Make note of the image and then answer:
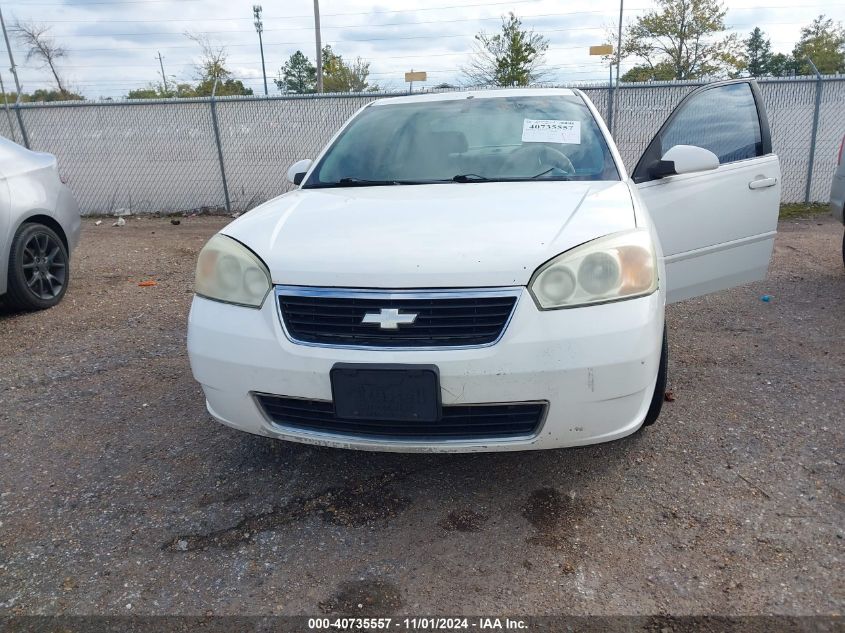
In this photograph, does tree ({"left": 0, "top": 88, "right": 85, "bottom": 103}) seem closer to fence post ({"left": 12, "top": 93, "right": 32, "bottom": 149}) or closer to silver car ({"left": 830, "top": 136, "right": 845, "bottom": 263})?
fence post ({"left": 12, "top": 93, "right": 32, "bottom": 149})

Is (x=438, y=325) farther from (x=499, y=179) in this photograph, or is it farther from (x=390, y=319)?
(x=499, y=179)

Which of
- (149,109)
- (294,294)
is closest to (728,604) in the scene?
(294,294)

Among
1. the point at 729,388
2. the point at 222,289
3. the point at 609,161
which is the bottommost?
the point at 729,388

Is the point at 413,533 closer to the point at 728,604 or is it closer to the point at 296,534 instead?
the point at 296,534

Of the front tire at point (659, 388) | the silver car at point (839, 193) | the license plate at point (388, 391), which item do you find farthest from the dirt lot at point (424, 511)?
the silver car at point (839, 193)

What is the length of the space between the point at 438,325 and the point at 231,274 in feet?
2.78

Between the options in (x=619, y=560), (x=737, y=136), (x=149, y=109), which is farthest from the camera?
(x=149, y=109)

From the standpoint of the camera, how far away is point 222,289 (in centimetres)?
244

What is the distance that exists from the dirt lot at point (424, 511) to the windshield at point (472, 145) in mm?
1307

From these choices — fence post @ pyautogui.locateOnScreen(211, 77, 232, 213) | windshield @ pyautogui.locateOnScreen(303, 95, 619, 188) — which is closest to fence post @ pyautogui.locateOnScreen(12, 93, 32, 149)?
fence post @ pyautogui.locateOnScreen(211, 77, 232, 213)

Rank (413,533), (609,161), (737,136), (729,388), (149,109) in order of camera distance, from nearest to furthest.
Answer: (413,533)
(609,161)
(729,388)
(737,136)
(149,109)

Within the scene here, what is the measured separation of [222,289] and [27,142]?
9981mm

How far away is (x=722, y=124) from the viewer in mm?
3873

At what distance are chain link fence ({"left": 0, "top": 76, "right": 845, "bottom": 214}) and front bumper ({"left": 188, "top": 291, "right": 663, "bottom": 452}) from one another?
7.74 metres
